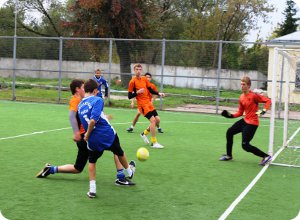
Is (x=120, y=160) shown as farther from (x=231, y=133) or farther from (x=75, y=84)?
(x=231, y=133)

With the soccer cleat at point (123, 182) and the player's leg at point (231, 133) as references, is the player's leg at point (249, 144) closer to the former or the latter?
the player's leg at point (231, 133)

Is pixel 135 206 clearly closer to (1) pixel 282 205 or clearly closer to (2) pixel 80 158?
(2) pixel 80 158

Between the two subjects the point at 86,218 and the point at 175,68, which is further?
the point at 175,68

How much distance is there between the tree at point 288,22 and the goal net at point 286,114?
27.6 meters

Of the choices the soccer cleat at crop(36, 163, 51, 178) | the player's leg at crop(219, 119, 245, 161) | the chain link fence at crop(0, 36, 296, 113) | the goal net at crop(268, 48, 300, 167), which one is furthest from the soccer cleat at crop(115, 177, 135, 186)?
the chain link fence at crop(0, 36, 296, 113)

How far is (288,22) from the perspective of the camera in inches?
1841

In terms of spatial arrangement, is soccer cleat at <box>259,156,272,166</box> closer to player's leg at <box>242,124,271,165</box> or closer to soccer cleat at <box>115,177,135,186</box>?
player's leg at <box>242,124,271,165</box>

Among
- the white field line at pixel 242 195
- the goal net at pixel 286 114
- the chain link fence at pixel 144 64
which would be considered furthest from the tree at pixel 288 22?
the white field line at pixel 242 195

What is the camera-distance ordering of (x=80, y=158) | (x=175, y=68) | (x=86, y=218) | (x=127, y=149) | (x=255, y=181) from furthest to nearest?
(x=175, y=68) → (x=127, y=149) → (x=255, y=181) → (x=80, y=158) → (x=86, y=218)

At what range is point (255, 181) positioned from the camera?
8.08 metres

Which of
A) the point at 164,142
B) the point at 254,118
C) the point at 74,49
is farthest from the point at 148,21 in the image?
the point at 254,118

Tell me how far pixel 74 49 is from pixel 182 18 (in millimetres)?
25655

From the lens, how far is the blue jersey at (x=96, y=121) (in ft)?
21.5

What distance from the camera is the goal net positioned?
9688mm
